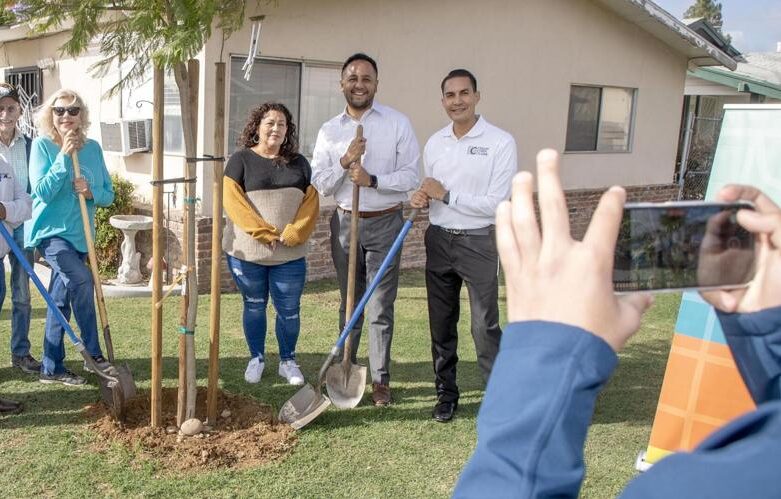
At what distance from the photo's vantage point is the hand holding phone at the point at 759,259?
0.97 m

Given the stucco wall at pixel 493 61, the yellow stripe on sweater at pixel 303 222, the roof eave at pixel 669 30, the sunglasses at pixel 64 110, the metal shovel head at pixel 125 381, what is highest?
the roof eave at pixel 669 30

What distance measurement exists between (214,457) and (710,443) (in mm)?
3472

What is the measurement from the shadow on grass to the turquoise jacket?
3.09 ft

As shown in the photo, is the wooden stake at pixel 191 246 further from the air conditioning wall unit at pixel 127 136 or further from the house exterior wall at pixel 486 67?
the air conditioning wall unit at pixel 127 136

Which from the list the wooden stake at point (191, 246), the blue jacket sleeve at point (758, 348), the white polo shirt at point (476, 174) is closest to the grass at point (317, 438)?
the wooden stake at point (191, 246)

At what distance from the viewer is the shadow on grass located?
171 inches

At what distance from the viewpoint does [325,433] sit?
13.8ft

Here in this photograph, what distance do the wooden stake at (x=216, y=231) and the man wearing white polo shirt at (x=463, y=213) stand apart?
46.1 inches

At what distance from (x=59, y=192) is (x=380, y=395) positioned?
2.45 meters

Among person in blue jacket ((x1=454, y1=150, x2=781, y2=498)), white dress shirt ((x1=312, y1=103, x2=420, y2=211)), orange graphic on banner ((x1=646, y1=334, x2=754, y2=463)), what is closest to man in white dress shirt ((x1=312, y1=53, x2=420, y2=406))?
white dress shirt ((x1=312, y1=103, x2=420, y2=211))

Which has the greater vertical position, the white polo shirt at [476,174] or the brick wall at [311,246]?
the white polo shirt at [476,174]

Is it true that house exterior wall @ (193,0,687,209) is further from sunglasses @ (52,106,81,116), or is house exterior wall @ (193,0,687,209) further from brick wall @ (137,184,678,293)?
sunglasses @ (52,106,81,116)

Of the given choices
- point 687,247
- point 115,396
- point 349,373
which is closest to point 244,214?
point 349,373

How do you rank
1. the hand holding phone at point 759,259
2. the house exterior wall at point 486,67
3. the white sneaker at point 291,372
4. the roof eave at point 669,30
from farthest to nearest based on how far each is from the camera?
the roof eave at point 669,30 → the house exterior wall at point 486,67 → the white sneaker at point 291,372 → the hand holding phone at point 759,259
